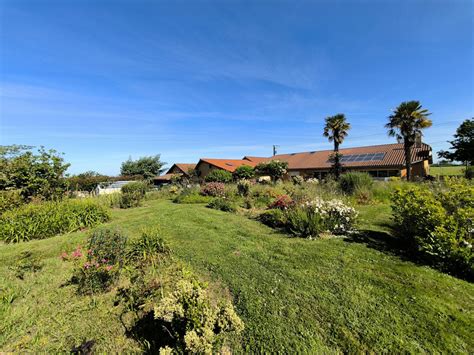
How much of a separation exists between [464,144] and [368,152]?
1702cm

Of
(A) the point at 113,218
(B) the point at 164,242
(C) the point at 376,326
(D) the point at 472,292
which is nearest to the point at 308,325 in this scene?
(C) the point at 376,326

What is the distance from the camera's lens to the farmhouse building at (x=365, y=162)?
22.0 metres

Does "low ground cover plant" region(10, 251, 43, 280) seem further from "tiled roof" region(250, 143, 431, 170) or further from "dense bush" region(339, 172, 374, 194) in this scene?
"tiled roof" region(250, 143, 431, 170)

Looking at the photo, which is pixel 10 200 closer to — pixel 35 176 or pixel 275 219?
pixel 35 176

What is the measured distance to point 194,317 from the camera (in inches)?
76.7

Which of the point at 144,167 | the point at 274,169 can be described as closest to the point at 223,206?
the point at 274,169

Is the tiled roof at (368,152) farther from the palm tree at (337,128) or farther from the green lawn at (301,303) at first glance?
the green lawn at (301,303)

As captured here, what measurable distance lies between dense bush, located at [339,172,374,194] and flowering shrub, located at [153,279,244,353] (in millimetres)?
11020

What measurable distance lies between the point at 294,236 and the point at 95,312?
182 inches

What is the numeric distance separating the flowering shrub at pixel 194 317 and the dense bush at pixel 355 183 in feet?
36.2

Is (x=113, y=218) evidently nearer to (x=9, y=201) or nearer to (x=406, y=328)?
(x=9, y=201)

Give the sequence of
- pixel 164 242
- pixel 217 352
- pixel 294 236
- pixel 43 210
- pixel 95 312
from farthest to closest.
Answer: pixel 43 210 < pixel 294 236 < pixel 164 242 < pixel 95 312 < pixel 217 352

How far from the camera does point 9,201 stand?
7.61 metres

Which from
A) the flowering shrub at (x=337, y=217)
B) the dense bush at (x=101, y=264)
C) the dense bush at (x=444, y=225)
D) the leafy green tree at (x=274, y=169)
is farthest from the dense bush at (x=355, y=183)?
the dense bush at (x=101, y=264)
